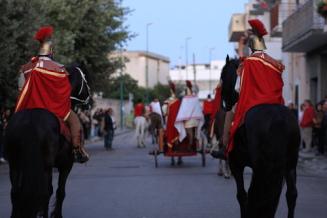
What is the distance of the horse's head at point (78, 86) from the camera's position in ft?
38.0

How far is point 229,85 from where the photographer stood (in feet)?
35.5

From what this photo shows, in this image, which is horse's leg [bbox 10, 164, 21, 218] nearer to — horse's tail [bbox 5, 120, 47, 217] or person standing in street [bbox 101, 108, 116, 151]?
horse's tail [bbox 5, 120, 47, 217]

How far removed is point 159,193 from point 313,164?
1001 centimetres

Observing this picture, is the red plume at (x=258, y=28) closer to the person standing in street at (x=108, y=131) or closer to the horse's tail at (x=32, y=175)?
the horse's tail at (x=32, y=175)

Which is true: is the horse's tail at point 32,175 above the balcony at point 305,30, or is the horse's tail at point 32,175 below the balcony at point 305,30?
below

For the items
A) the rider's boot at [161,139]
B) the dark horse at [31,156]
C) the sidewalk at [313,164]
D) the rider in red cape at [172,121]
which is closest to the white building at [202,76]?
the sidewalk at [313,164]

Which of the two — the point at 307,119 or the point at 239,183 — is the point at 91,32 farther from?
the point at 239,183

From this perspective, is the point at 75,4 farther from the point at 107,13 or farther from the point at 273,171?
the point at 273,171

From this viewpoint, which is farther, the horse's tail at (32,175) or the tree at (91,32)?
the tree at (91,32)

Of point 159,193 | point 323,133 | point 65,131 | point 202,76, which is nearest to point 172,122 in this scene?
point 159,193

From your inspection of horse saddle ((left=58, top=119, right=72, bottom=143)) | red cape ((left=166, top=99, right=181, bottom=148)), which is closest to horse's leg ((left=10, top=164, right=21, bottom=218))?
horse saddle ((left=58, top=119, right=72, bottom=143))

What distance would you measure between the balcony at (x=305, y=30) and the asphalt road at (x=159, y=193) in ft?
29.8

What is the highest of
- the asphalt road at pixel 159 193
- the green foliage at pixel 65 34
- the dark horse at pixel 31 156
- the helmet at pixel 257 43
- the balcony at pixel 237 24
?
the balcony at pixel 237 24

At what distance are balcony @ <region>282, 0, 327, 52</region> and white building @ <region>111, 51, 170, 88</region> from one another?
2790 inches
